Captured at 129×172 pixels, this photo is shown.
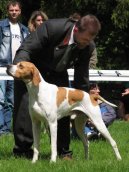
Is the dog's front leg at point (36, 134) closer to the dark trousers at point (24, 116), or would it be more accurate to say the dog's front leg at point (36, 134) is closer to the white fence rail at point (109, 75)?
the dark trousers at point (24, 116)

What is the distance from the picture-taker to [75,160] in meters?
6.88

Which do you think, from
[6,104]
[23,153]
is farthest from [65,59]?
[6,104]

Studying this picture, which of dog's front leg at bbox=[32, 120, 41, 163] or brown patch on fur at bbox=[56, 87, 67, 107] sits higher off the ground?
brown patch on fur at bbox=[56, 87, 67, 107]

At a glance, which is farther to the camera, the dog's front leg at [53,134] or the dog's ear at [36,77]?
the dog's front leg at [53,134]

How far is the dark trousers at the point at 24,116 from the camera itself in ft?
22.5

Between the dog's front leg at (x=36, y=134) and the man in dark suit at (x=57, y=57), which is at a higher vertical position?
the man in dark suit at (x=57, y=57)

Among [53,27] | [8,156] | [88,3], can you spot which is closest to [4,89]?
[8,156]

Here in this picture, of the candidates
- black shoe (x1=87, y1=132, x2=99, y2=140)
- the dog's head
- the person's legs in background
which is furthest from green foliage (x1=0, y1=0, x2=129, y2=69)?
the dog's head

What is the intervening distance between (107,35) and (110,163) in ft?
41.9

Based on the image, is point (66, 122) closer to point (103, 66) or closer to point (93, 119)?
point (93, 119)

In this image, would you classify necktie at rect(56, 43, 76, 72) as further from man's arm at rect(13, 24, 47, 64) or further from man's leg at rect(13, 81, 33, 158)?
man's leg at rect(13, 81, 33, 158)

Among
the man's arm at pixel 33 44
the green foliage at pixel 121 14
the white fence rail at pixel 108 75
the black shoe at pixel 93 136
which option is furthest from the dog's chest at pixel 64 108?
the green foliage at pixel 121 14

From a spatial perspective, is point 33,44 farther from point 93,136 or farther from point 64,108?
point 93,136

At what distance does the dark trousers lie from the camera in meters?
6.87
